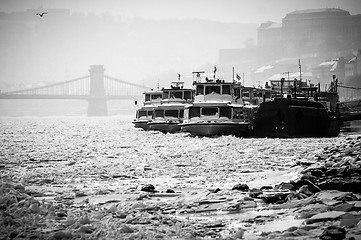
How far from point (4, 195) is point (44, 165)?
11355 millimetres

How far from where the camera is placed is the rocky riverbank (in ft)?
33.3

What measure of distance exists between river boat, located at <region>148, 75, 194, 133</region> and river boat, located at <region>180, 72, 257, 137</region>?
6.77 meters

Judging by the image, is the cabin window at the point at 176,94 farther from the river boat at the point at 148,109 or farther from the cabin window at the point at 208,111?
the cabin window at the point at 208,111

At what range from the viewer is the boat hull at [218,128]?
38.3 m

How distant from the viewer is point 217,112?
3894 cm

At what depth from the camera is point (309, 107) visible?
38656 mm

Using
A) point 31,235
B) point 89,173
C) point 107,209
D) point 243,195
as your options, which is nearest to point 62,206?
point 107,209

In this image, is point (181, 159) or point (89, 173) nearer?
point (89, 173)

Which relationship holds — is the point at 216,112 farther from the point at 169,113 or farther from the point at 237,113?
the point at 169,113

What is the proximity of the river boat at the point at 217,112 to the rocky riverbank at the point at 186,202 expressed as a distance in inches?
678

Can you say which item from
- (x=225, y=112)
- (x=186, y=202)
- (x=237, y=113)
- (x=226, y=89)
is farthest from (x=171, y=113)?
(x=186, y=202)

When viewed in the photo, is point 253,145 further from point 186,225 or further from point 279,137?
point 186,225

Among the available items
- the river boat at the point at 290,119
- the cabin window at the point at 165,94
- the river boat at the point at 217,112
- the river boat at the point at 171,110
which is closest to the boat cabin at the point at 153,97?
the cabin window at the point at 165,94

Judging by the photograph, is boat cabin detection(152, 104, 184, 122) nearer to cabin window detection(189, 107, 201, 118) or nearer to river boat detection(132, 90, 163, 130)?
river boat detection(132, 90, 163, 130)
